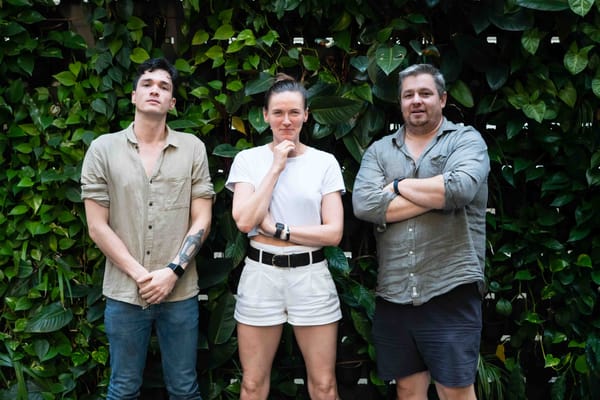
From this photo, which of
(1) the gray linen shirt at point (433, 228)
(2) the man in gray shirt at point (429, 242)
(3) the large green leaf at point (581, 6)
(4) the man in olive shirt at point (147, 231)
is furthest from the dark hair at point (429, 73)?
(4) the man in olive shirt at point (147, 231)

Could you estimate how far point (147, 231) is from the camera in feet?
7.48

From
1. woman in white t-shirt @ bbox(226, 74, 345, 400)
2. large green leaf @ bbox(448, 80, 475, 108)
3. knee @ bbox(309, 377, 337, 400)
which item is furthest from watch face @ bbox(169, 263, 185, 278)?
large green leaf @ bbox(448, 80, 475, 108)

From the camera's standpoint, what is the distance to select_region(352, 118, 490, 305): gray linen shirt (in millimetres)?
2139

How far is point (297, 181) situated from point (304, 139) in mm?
491

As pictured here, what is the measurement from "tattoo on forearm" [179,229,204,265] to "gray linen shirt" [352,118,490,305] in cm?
62

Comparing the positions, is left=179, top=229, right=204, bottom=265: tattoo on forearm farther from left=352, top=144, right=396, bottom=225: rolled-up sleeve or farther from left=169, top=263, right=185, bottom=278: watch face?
left=352, top=144, right=396, bottom=225: rolled-up sleeve

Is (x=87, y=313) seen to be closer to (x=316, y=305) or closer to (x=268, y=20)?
(x=316, y=305)

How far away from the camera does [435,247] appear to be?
7.09 ft

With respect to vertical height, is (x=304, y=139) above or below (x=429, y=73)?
below

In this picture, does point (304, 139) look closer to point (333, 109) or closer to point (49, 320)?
point (333, 109)

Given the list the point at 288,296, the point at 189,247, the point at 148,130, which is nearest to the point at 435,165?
the point at 288,296

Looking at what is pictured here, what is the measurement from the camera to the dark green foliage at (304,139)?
253 cm

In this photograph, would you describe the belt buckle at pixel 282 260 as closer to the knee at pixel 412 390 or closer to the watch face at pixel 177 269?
the watch face at pixel 177 269

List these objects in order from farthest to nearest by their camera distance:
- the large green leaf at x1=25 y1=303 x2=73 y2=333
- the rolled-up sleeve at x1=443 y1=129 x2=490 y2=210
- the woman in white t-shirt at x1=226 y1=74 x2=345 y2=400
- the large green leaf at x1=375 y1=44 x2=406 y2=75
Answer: the large green leaf at x1=25 y1=303 x2=73 y2=333 → the large green leaf at x1=375 y1=44 x2=406 y2=75 → the woman in white t-shirt at x1=226 y1=74 x2=345 y2=400 → the rolled-up sleeve at x1=443 y1=129 x2=490 y2=210
